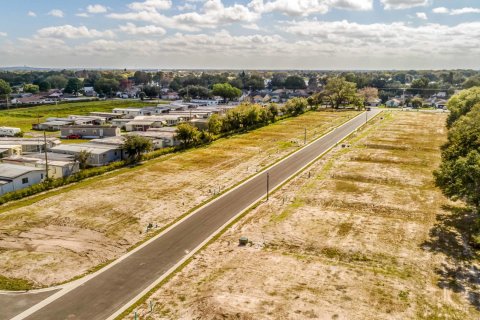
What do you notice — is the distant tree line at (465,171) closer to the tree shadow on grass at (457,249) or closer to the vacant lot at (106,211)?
the tree shadow on grass at (457,249)

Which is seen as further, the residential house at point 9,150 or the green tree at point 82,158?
the residential house at point 9,150

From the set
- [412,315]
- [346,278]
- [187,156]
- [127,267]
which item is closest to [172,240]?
[127,267]

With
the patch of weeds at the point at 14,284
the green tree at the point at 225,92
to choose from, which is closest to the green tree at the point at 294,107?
the green tree at the point at 225,92

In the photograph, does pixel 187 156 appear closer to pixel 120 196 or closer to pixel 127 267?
pixel 120 196

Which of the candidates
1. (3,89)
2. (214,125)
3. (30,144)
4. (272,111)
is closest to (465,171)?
(214,125)

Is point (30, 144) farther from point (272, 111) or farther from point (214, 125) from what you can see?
point (272, 111)

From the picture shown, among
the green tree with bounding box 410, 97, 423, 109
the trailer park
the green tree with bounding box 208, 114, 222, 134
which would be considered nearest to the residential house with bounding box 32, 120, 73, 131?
the trailer park
